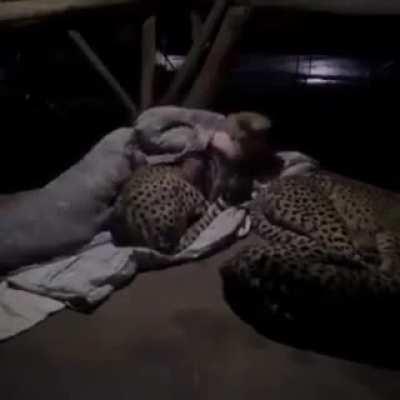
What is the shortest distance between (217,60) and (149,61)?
1.26 feet

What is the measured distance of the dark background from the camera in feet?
12.0

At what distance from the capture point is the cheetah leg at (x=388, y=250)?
8.39ft

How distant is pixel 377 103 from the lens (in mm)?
5051

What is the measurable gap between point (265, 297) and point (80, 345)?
625 millimetres

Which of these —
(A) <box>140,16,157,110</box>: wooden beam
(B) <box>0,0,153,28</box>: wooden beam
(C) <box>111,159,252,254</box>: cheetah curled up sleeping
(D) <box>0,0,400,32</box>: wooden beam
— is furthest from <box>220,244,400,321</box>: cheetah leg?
(A) <box>140,16,157,110</box>: wooden beam

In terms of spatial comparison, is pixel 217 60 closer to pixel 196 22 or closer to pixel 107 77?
pixel 196 22

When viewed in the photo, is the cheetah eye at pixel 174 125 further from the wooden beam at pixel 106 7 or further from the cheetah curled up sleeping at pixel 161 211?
the wooden beam at pixel 106 7

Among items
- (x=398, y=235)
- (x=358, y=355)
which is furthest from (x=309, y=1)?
(x=358, y=355)

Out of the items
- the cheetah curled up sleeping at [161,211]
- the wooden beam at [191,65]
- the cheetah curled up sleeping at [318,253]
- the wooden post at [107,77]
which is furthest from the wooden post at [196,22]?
the cheetah curled up sleeping at [318,253]

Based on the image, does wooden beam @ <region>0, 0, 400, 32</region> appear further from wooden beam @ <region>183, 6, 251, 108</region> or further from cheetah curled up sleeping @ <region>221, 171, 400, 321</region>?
cheetah curled up sleeping @ <region>221, 171, 400, 321</region>

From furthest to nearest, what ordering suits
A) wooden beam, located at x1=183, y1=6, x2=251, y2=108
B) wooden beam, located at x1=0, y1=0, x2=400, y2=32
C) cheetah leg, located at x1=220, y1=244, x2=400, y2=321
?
wooden beam, located at x1=183, y1=6, x2=251, y2=108 < wooden beam, located at x1=0, y1=0, x2=400, y2=32 < cheetah leg, located at x1=220, y1=244, x2=400, y2=321

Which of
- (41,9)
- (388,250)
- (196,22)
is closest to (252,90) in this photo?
(196,22)

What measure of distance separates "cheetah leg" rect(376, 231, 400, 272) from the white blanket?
2.04 ft

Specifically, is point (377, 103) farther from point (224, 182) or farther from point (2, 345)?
point (2, 345)
